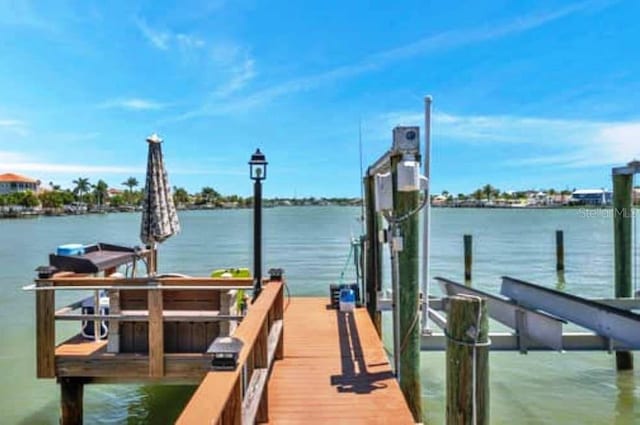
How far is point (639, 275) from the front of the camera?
64.5 ft

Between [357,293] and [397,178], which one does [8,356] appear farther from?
[397,178]

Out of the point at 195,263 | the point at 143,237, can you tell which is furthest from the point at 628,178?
the point at 195,263

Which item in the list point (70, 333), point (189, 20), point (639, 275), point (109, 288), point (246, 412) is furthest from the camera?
point (639, 275)

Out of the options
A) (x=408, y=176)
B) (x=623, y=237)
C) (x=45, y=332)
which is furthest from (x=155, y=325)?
(x=623, y=237)

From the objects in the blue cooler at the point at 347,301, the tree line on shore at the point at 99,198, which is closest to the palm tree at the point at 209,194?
the tree line on shore at the point at 99,198

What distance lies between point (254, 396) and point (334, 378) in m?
1.64

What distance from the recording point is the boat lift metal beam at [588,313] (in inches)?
187

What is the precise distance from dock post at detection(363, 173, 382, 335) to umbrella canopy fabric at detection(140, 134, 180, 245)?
2.70 m

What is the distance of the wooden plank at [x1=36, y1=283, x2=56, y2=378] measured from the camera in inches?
191

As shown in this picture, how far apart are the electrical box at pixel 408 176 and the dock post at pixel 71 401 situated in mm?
4072

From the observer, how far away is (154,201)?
580 centimetres

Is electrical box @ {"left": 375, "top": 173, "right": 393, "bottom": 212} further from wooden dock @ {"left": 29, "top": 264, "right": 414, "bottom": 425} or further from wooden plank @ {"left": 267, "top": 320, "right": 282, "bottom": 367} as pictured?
wooden plank @ {"left": 267, "top": 320, "right": 282, "bottom": 367}

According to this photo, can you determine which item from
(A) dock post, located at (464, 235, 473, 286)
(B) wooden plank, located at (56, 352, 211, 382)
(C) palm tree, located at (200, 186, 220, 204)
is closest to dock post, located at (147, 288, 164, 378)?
(B) wooden plank, located at (56, 352, 211, 382)

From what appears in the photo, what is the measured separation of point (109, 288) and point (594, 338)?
4995 mm
